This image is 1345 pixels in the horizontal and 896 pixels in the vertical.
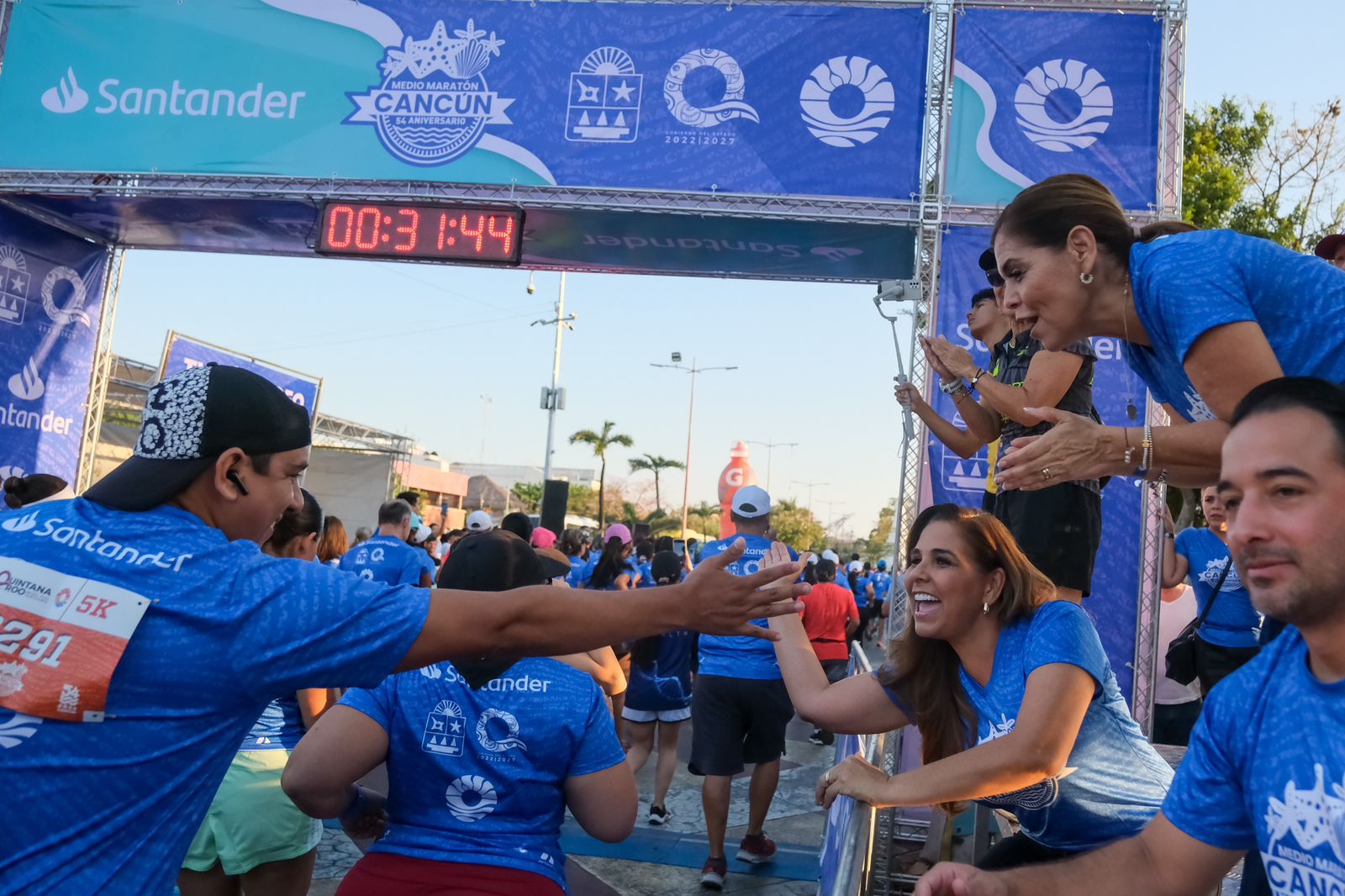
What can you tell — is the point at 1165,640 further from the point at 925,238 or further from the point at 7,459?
the point at 7,459

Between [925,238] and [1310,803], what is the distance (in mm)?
6380

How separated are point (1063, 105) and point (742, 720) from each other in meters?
5.03

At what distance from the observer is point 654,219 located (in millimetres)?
7906

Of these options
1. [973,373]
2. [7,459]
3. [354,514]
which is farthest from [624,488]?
[973,373]

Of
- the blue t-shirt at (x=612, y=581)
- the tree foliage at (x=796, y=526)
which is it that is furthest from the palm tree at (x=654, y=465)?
the blue t-shirt at (x=612, y=581)

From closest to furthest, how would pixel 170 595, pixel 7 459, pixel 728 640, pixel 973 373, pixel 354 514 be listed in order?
pixel 170 595, pixel 973 373, pixel 728 640, pixel 7 459, pixel 354 514

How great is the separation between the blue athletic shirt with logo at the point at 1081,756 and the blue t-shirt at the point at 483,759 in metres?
1.03

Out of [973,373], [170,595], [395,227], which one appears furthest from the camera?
[395,227]

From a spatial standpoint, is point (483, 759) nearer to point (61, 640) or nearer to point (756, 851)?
point (61, 640)

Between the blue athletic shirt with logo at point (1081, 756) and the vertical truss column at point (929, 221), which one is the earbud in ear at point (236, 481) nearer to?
the blue athletic shirt with logo at point (1081, 756)

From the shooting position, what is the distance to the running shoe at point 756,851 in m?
5.52

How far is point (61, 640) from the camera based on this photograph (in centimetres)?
152

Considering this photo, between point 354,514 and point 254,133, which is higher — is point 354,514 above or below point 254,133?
below

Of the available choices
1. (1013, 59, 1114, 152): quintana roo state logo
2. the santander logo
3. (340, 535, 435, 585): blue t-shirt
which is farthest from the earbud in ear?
the santander logo
